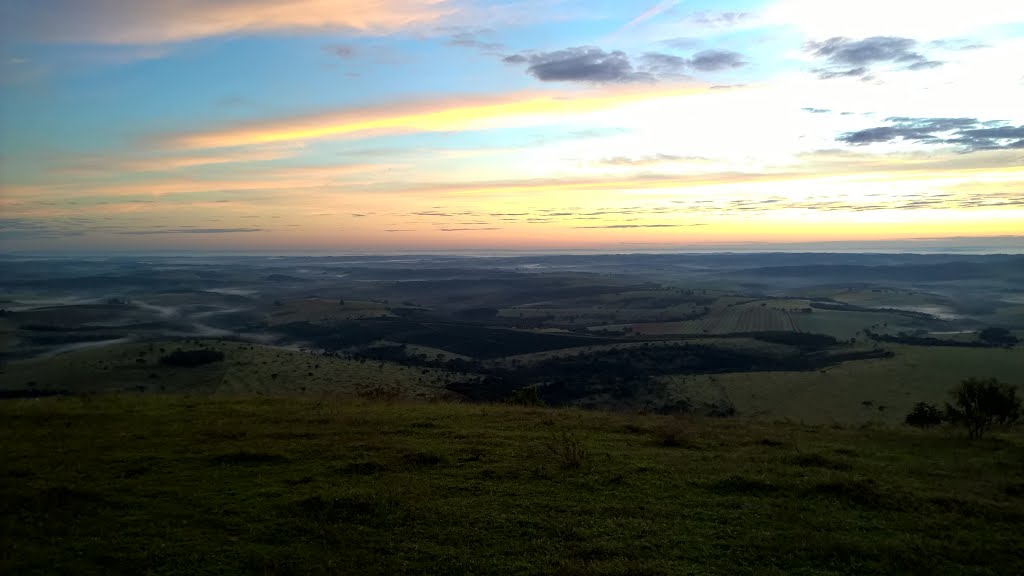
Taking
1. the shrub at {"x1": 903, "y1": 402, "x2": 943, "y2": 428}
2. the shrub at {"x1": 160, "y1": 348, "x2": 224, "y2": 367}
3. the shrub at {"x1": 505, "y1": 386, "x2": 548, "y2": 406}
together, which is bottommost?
the shrub at {"x1": 160, "y1": 348, "x2": 224, "y2": 367}

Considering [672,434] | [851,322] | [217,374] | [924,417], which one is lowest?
[851,322]

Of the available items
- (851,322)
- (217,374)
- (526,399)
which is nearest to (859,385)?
(526,399)

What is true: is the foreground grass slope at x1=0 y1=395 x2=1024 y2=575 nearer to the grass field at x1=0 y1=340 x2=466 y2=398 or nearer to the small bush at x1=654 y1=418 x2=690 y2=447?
the small bush at x1=654 y1=418 x2=690 y2=447

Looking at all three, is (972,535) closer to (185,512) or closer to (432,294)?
(185,512)

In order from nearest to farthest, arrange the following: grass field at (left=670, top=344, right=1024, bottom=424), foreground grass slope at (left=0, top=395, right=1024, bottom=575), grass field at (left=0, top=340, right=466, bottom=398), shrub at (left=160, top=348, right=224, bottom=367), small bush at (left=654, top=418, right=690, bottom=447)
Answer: foreground grass slope at (left=0, top=395, right=1024, bottom=575) → small bush at (left=654, top=418, right=690, bottom=447) → grass field at (left=0, top=340, right=466, bottom=398) → grass field at (left=670, top=344, right=1024, bottom=424) → shrub at (left=160, top=348, right=224, bottom=367)

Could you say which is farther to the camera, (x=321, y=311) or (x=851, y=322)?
(x=321, y=311)

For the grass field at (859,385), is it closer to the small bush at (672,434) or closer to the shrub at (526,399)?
the shrub at (526,399)

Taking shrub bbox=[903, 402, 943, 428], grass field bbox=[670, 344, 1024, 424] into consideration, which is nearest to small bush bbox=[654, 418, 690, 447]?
shrub bbox=[903, 402, 943, 428]

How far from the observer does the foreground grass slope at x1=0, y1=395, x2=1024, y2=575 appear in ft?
28.5

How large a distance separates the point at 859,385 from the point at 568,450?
53431 millimetres

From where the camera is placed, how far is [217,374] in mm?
49438

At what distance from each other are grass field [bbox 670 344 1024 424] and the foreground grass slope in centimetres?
3321

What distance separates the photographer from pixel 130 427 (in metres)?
16.1

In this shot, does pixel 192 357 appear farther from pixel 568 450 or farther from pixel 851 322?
pixel 851 322
